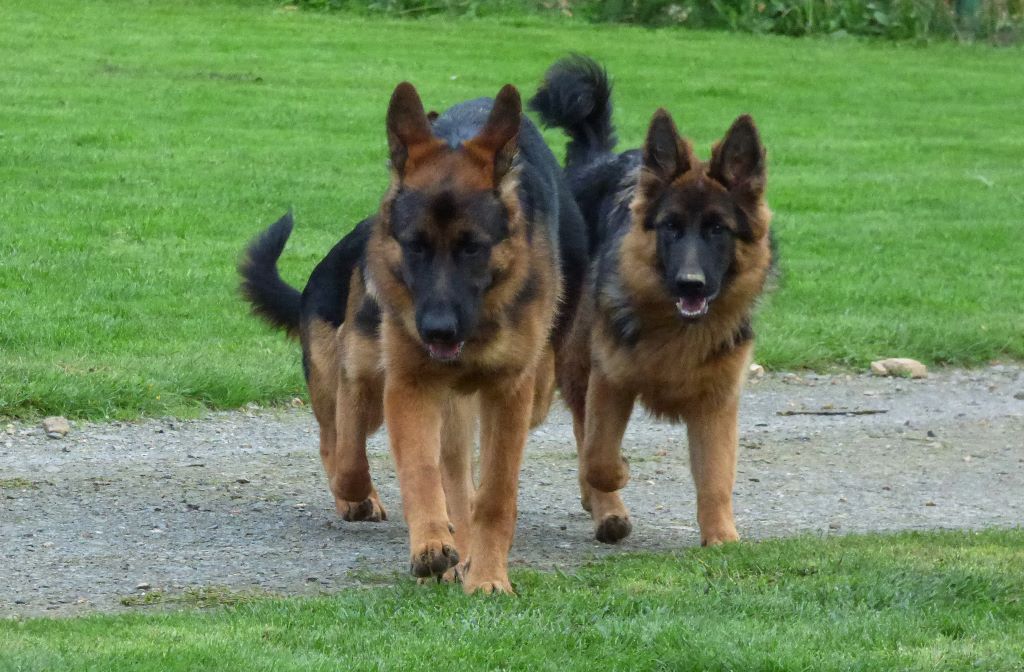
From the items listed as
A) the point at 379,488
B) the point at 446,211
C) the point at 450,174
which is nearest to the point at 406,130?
the point at 450,174

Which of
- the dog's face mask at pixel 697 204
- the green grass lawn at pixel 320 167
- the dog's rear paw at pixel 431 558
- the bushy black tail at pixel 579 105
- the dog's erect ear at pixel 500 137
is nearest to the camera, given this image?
the dog's rear paw at pixel 431 558

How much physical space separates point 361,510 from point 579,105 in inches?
98.4

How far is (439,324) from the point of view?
536 cm

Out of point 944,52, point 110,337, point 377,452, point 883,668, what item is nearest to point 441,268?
point 883,668

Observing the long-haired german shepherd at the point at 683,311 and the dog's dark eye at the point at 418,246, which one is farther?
the long-haired german shepherd at the point at 683,311

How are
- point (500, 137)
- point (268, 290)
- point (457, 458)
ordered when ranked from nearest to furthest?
1. point (500, 137)
2. point (457, 458)
3. point (268, 290)

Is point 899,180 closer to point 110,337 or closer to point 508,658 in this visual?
point 110,337

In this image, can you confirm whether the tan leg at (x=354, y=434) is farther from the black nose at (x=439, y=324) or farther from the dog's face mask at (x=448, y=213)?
the black nose at (x=439, y=324)

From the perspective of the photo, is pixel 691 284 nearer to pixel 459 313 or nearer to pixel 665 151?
pixel 665 151

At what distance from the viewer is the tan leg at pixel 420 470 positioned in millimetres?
5484

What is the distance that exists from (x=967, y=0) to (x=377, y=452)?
20.7 meters

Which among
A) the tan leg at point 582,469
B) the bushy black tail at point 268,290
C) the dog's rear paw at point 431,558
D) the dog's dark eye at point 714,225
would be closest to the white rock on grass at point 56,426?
the bushy black tail at point 268,290

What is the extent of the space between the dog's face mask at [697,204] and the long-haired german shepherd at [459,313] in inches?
24.2

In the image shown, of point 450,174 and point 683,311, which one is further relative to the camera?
point 683,311
